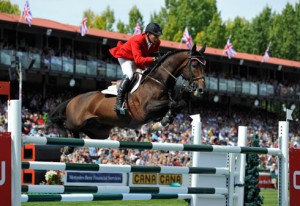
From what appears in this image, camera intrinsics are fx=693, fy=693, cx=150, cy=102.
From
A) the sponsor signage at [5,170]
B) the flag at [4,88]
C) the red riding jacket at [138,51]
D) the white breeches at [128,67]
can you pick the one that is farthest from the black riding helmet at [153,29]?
the sponsor signage at [5,170]

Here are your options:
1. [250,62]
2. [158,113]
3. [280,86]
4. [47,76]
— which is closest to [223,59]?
[250,62]

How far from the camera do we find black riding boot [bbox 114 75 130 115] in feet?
35.7

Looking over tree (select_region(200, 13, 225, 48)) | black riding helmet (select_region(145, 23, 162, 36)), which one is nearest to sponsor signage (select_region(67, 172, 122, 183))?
black riding helmet (select_region(145, 23, 162, 36))

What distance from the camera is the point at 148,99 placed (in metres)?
10.7

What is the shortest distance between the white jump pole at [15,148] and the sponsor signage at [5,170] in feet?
0.27

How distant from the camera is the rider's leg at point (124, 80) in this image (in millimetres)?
10961

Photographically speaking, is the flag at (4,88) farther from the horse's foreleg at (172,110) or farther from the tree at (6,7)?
the tree at (6,7)

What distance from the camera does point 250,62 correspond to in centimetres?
4700

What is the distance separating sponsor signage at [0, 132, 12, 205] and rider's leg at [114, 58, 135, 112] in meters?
4.95

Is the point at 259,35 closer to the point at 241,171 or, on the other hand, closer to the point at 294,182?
the point at 241,171

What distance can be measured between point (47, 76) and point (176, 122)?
786 centimetres

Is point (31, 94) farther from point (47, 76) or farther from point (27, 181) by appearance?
point (27, 181)

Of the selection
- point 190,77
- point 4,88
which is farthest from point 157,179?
point 4,88

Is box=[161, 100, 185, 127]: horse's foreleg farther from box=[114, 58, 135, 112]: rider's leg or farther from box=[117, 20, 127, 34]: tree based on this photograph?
box=[117, 20, 127, 34]: tree
